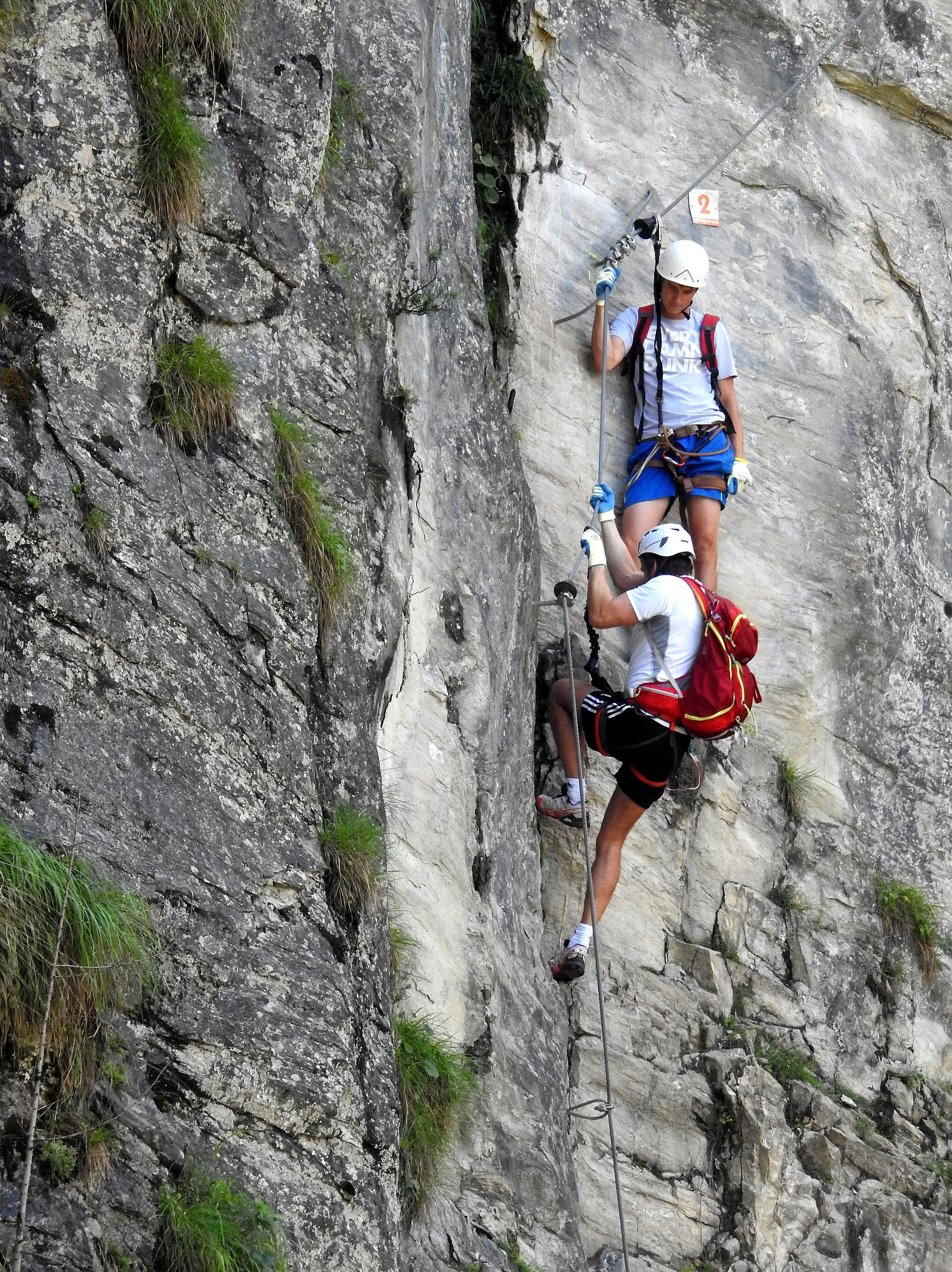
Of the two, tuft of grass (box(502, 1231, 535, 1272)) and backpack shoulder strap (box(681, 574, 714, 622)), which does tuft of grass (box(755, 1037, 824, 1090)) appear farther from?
backpack shoulder strap (box(681, 574, 714, 622))

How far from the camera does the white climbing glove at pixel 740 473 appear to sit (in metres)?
10.8

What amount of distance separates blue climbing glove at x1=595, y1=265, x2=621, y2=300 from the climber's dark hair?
234 centimetres

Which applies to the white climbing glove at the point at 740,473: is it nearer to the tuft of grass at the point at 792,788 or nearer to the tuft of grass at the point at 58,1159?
the tuft of grass at the point at 792,788

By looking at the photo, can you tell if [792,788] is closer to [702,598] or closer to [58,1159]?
[702,598]

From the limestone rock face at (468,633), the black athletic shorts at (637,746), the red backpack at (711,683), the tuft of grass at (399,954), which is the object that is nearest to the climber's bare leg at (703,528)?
the limestone rock face at (468,633)

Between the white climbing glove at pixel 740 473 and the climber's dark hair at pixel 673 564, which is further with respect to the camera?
the white climbing glove at pixel 740 473

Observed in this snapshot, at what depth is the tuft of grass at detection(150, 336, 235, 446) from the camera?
267 inches

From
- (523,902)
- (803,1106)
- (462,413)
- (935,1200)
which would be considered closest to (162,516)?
(462,413)

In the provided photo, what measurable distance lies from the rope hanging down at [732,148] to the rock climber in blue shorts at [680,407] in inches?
11.1

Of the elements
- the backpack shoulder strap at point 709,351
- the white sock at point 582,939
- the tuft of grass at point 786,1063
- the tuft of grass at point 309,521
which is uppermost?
the backpack shoulder strap at point 709,351

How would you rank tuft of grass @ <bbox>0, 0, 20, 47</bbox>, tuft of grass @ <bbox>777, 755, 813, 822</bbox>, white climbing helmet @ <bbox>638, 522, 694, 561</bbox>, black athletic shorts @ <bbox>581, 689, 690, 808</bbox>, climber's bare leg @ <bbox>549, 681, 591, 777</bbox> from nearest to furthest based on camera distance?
tuft of grass @ <bbox>0, 0, 20, 47</bbox> < black athletic shorts @ <bbox>581, 689, 690, 808</bbox> < white climbing helmet @ <bbox>638, 522, 694, 561</bbox> < climber's bare leg @ <bbox>549, 681, 591, 777</bbox> < tuft of grass @ <bbox>777, 755, 813, 822</bbox>

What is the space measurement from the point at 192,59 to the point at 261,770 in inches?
139

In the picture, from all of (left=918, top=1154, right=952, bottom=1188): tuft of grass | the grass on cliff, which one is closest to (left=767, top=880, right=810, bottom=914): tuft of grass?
(left=918, top=1154, right=952, bottom=1188): tuft of grass

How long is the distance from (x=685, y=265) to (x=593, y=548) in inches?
98.6
